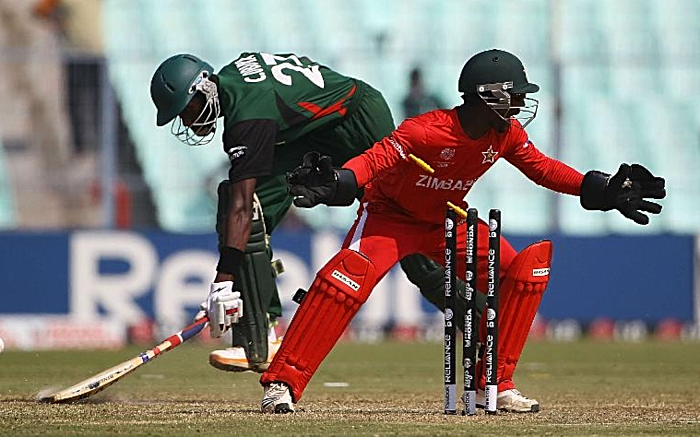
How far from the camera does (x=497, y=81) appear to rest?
19.3ft

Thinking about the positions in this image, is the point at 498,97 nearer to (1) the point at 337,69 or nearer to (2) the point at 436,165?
(2) the point at 436,165

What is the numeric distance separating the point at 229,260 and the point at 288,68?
1210mm

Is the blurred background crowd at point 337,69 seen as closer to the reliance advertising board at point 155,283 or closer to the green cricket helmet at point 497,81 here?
the reliance advertising board at point 155,283

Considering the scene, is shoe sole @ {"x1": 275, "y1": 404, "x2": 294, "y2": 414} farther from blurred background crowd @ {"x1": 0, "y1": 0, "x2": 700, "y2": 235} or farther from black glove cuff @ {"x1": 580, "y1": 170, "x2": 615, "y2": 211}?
blurred background crowd @ {"x1": 0, "y1": 0, "x2": 700, "y2": 235}

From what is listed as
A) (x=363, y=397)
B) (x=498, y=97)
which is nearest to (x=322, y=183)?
(x=498, y=97)

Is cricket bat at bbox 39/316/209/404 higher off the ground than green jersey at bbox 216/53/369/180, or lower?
lower

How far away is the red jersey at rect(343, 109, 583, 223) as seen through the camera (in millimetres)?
5836

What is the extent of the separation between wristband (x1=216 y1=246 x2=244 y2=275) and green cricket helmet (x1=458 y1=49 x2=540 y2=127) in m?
1.16

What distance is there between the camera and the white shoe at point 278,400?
5.89 metres

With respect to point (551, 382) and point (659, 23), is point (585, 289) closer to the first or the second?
point (659, 23)

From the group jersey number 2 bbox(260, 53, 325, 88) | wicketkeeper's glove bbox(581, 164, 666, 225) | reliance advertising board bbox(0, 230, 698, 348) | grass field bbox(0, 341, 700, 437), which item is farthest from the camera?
reliance advertising board bbox(0, 230, 698, 348)

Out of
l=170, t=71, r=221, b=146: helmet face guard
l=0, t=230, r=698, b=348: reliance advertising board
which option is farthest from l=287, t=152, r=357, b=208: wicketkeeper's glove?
l=0, t=230, r=698, b=348: reliance advertising board

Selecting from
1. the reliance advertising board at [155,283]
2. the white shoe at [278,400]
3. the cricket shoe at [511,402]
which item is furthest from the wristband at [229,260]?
the reliance advertising board at [155,283]

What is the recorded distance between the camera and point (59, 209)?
13.5 meters
